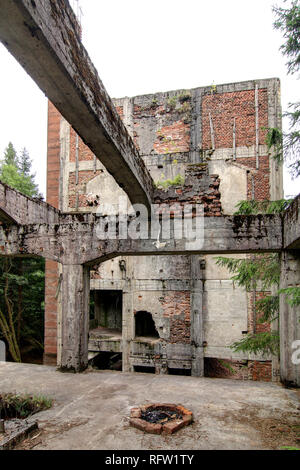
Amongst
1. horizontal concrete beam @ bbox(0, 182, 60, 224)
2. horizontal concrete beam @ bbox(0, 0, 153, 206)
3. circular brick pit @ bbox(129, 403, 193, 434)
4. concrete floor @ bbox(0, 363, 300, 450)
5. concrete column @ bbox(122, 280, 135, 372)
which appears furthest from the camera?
concrete column @ bbox(122, 280, 135, 372)

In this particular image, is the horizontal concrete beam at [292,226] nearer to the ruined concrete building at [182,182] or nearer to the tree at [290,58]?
the tree at [290,58]

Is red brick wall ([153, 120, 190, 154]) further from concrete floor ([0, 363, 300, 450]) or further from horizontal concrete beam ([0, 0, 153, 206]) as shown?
concrete floor ([0, 363, 300, 450])

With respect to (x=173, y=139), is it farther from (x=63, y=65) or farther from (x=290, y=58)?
(x=63, y=65)

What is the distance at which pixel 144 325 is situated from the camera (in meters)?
14.8

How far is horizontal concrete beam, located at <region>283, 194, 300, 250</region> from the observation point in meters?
5.52

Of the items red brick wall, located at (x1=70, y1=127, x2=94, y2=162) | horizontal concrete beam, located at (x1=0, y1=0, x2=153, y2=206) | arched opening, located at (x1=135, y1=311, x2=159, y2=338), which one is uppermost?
red brick wall, located at (x1=70, y1=127, x2=94, y2=162)

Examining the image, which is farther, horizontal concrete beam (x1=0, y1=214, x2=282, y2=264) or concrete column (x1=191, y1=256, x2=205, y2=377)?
concrete column (x1=191, y1=256, x2=205, y2=377)

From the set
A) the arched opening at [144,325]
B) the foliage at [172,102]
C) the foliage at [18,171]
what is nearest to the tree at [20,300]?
the foliage at [18,171]

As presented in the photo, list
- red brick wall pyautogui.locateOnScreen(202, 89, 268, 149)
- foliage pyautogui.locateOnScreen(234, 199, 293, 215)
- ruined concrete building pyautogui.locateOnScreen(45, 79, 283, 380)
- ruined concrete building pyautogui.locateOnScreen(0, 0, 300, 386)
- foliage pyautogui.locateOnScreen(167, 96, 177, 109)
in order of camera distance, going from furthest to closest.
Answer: foliage pyautogui.locateOnScreen(167, 96, 177, 109)
red brick wall pyautogui.locateOnScreen(202, 89, 268, 149)
ruined concrete building pyautogui.locateOnScreen(45, 79, 283, 380)
foliage pyautogui.locateOnScreen(234, 199, 293, 215)
ruined concrete building pyautogui.locateOnScreen(0, 0, 300, 386)

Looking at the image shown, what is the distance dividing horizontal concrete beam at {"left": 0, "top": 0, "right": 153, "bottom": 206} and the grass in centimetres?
411

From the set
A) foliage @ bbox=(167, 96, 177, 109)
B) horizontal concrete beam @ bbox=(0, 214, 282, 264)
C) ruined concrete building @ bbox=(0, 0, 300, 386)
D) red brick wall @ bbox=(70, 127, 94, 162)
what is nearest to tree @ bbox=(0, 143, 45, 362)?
ruined concrete building @ bbox=(0, 0, 300, 386)

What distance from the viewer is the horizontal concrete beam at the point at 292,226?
5516mm
